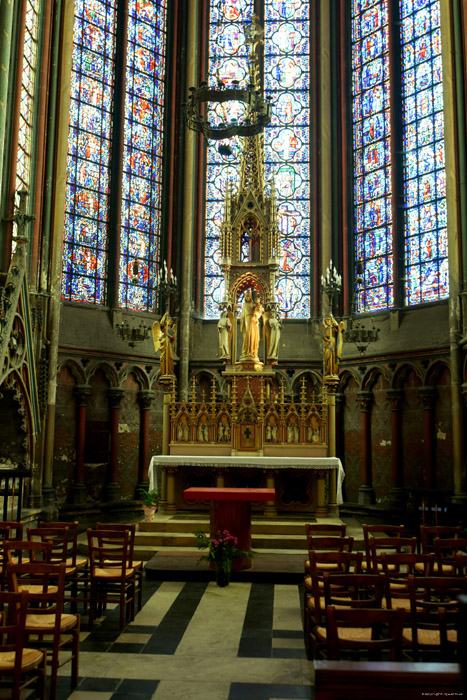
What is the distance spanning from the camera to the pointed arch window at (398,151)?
1727cm

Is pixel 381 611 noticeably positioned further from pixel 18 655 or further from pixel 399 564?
pixel 399 564

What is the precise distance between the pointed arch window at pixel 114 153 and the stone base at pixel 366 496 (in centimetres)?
755

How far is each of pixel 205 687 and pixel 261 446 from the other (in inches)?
312

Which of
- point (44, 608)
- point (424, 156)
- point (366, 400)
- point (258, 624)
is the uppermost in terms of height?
point (424, 156)

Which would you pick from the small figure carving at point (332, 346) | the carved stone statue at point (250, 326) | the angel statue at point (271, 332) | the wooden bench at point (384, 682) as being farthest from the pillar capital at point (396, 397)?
the wooden bench at point (384, 682)

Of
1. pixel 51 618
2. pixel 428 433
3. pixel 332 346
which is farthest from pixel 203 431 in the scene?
pixel 51 618

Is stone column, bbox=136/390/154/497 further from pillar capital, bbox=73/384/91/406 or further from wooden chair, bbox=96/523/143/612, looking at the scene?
wooden chair, bbox=96/523/143/612

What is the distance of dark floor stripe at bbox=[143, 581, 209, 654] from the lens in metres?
6.52

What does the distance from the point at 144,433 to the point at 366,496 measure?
5968mm

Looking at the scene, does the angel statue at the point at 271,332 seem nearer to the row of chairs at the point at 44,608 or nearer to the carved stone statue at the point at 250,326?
the carved stone statue at the point at 250,326

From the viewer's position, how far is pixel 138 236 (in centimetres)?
1933

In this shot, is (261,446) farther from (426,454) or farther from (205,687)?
(205,687)

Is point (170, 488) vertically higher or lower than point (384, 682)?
lower

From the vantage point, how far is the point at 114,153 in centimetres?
1883
